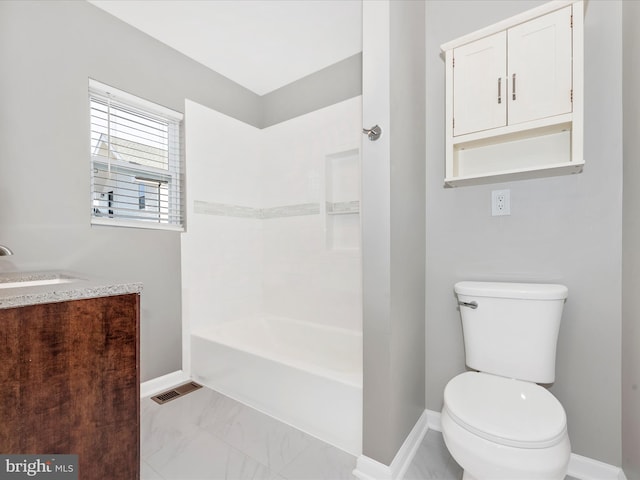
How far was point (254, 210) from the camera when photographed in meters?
2.95

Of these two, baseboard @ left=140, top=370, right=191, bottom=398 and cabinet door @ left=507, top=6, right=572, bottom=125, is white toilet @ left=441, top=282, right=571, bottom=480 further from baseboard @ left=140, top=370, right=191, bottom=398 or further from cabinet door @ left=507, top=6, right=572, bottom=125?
baseboard @ left=140, top=370, right=191, bottom=398

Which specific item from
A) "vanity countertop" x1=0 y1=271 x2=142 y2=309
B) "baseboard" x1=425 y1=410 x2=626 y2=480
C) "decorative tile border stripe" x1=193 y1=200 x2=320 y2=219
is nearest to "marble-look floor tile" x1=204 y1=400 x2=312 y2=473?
"vanity countertop" x1=0 y1=271 x2=142 y2=309

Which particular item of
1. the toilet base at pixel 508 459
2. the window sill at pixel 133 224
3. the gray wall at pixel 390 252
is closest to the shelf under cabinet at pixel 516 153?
the gray wall at pixel 390 252

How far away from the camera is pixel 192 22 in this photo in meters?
2.08

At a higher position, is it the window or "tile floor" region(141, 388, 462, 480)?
the window

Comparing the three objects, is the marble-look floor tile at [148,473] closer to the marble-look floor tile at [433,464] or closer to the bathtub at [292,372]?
the bathtub at [292,372]

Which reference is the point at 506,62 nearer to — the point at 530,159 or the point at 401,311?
the point at 530,159

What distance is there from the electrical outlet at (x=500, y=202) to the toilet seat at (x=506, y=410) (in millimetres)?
782

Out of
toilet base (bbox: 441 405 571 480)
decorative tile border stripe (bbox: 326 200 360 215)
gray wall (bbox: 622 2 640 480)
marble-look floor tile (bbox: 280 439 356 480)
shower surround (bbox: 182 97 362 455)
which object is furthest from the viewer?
decorative tile border stripe (bbox: 326 200 360 215)

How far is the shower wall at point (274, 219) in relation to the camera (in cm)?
244

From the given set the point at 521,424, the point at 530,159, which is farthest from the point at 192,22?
the point at 521,424

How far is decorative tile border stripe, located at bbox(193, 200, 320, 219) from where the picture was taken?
99.9 inches

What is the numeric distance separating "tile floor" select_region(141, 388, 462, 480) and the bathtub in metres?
0.09

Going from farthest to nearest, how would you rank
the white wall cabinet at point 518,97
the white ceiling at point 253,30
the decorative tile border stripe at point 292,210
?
the decorative tile border stripe at point 292,210 < the white ceiling at point 253,30 < the white wall cabinet at point 518,97
